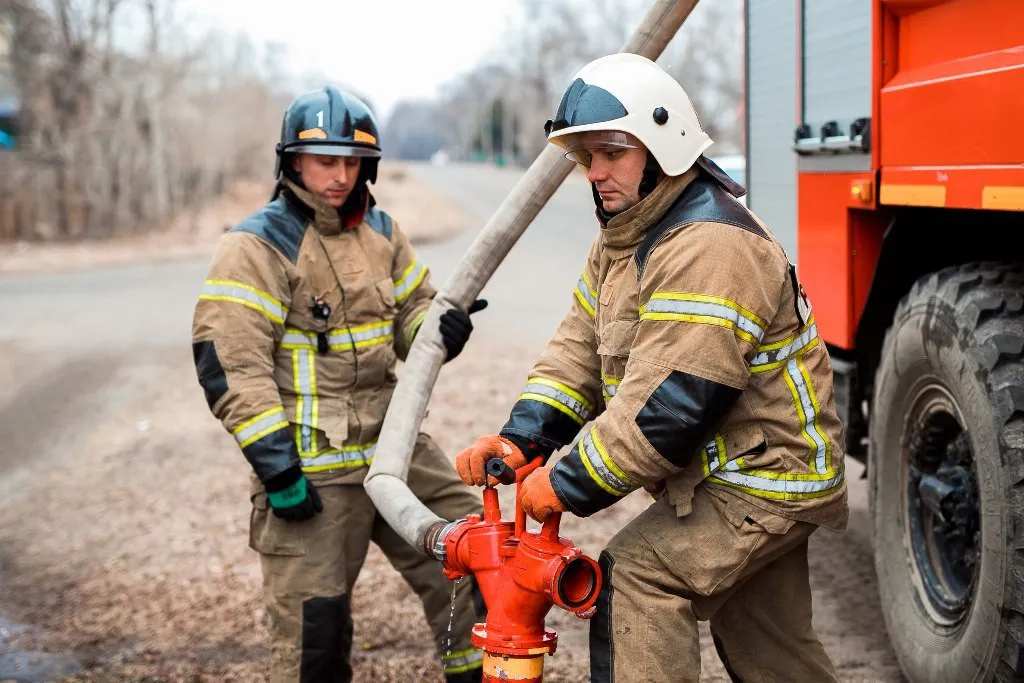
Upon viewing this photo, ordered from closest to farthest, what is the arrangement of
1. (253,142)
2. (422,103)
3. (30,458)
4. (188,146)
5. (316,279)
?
(316,279) → (30,458) → (188,146) → (253,142) → (422,103)

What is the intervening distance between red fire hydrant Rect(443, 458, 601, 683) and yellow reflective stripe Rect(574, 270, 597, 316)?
0.51 meters

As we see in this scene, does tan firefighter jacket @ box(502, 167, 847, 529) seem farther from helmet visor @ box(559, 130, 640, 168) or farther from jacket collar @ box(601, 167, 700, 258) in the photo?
helmet visor @ box(559, 130, 640, 168)

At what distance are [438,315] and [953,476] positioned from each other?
163cm

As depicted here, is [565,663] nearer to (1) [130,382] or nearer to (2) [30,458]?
(2) [30,458]

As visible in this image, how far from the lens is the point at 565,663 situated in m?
4.13

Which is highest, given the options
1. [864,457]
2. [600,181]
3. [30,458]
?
[600,181]

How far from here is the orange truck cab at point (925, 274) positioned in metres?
2.79

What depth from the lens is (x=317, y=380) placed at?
3.63 meters

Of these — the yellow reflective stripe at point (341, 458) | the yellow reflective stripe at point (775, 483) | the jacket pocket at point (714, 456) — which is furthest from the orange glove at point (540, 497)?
the yellow reflective stripe at point (341, 458)

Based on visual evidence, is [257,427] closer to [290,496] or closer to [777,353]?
[290,496]

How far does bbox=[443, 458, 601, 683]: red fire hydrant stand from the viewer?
8.50 feet

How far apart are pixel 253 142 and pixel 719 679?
38.2 m

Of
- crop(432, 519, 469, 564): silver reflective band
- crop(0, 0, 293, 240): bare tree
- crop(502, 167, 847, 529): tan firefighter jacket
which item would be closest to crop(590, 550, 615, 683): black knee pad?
crop(502, 167, 847, 529): tan firefighter jacket

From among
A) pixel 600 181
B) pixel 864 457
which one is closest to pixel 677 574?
pixel 600 181
